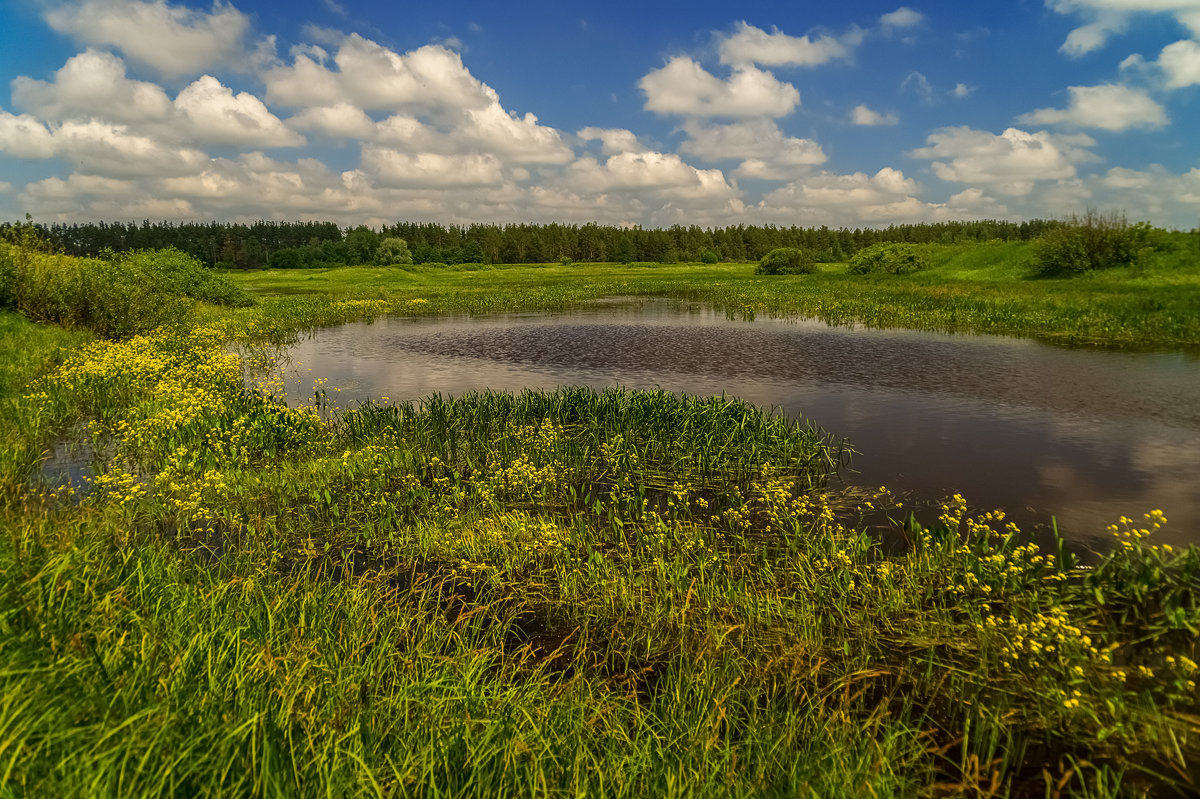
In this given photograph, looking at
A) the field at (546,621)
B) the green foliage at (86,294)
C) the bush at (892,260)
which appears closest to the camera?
the field at (546,621)

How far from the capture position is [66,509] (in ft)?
30.0

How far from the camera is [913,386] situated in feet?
64.9

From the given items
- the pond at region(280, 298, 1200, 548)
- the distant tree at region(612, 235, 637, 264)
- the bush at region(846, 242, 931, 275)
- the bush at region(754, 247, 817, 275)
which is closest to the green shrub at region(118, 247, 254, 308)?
the pond at region(280, 298, 1200, 548)

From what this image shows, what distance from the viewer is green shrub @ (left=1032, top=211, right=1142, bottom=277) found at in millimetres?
46031

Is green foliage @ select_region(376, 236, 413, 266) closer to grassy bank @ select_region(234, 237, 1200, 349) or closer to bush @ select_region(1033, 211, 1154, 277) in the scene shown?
grassy bank @ select_region(234, 237, 1200, 349)

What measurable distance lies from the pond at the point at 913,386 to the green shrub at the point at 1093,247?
2849 centimetres

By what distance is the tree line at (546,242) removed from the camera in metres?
157

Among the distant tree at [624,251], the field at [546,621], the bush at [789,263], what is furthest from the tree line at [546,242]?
the field at [546,621]

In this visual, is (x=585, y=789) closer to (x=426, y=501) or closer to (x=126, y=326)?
(x=426, y=501)

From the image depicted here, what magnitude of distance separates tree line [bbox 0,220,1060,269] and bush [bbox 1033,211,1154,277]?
99.4m

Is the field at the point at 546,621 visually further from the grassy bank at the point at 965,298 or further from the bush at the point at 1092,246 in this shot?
the bush at the point at 1092,246

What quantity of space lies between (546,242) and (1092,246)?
136 m

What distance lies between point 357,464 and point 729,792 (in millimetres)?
9774

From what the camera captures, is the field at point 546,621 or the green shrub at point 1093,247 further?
the green shrub at point 1093,247
